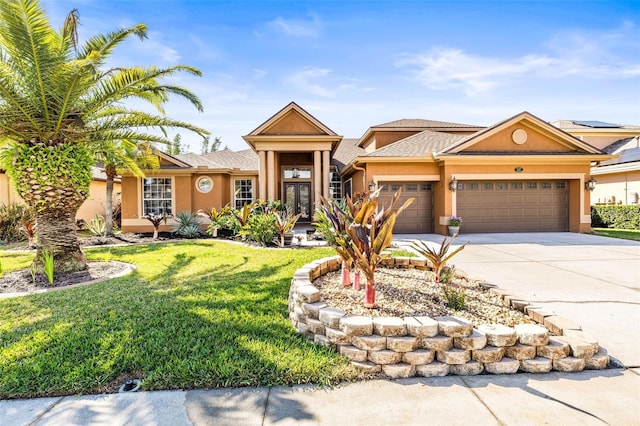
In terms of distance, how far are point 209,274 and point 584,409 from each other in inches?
240

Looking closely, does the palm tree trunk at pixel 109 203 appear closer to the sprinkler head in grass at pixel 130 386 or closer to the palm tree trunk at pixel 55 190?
the palm tree trunk at pixel 55 190

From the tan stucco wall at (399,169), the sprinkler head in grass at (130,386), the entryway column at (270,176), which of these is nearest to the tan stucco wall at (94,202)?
the entryway column at (270,176)

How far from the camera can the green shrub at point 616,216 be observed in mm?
15555

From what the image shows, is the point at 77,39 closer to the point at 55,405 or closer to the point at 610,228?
the point at 55,405

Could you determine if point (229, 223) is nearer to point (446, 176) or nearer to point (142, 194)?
point (142, 194)

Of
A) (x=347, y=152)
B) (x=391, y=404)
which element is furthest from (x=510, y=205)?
(x=391, y=404)

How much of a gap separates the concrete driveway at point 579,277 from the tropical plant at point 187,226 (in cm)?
853

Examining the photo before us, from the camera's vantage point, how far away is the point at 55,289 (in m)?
5.84

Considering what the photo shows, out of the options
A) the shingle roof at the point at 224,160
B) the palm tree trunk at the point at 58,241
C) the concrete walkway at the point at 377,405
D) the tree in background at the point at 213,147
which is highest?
the tree in background at the point at 213,147

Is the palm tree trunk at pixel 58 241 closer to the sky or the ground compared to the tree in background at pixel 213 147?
closer to the ground

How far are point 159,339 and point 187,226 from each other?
35.8ft

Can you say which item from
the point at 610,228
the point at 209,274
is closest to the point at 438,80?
the point at 209,274

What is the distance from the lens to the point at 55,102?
6.42 metres

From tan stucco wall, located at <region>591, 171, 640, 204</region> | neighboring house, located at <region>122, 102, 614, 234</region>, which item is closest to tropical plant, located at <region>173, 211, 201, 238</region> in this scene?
neighboring house, located at <region>122, 102, 614, 234</region>
